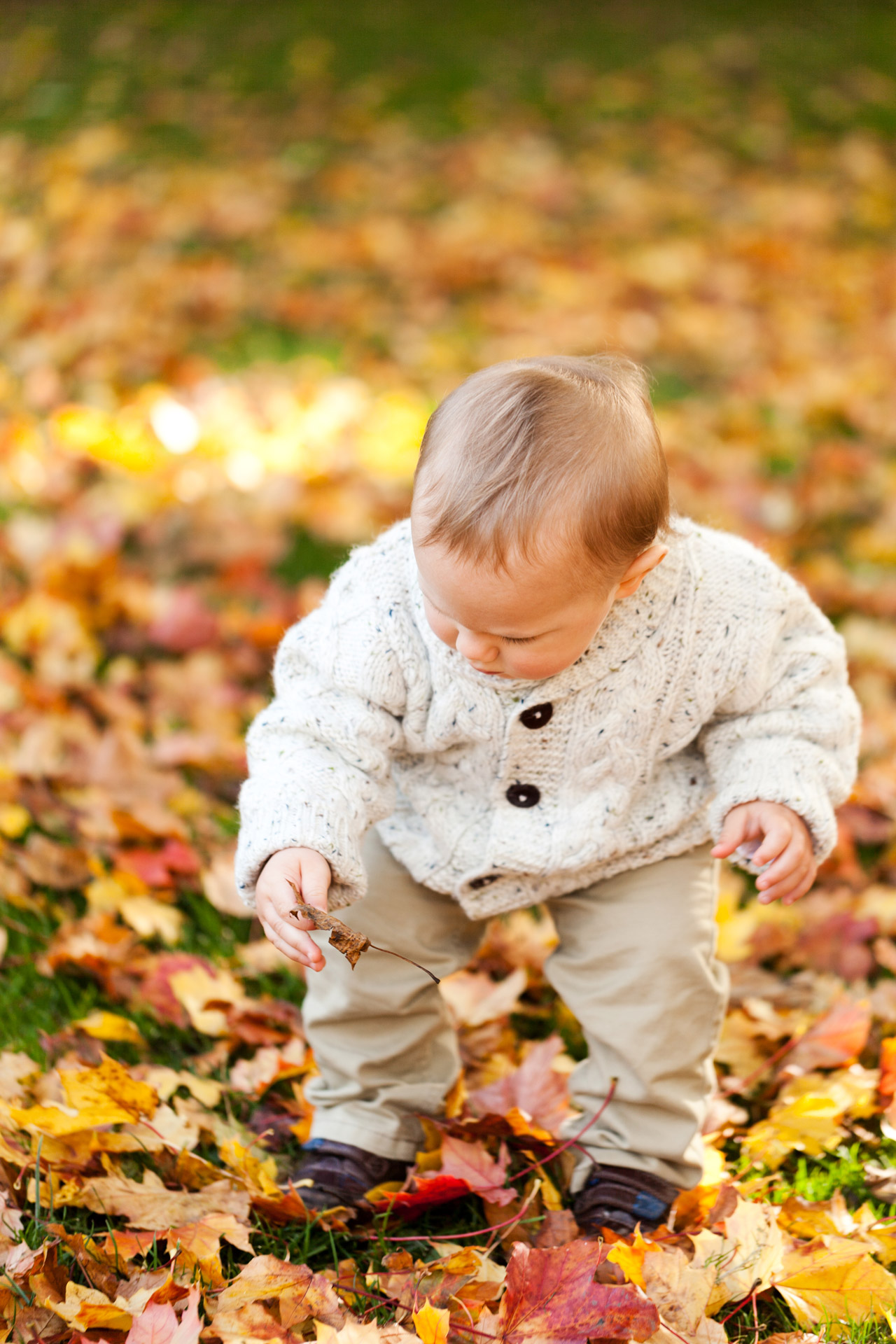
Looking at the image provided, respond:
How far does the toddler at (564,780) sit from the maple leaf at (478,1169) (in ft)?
0.45

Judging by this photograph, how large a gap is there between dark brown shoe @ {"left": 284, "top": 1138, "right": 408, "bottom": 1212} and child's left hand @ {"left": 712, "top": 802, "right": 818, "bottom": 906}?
26.7 inches

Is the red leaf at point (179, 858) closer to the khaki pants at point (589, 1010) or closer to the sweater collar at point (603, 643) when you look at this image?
the khaki pants at point (589, 1010)

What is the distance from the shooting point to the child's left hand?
1.53 m

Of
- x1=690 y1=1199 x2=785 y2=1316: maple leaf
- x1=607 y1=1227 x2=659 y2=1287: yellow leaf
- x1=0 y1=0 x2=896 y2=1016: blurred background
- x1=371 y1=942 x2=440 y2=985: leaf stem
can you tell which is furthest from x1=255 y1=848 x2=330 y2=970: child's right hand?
A: x1=0 y1=0 x2=896 y2=1016: blurred background

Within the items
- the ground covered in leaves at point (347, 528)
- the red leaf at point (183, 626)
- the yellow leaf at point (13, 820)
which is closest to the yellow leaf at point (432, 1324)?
the ground covered in leaves at point (347, 528)

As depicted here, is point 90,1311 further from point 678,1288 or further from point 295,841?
point 678,1288

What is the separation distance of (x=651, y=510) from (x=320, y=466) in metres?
2.42

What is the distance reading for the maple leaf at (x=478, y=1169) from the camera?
1629 millimetres

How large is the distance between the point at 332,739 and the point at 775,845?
1.89 ft

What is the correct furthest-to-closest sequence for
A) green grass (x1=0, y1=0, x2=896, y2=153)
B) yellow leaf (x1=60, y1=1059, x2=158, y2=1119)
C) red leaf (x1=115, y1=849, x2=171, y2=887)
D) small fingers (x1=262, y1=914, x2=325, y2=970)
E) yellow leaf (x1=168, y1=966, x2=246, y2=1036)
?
1. green grass (x1=0, y1=0, x2=896, y2=153)
2. red leaf (x1=115, y1=849, x2=171, y2=887)
3. yellow leaf (x1=168, y1=966, x2=246, y2=1036)
4. yellow leaf (x1=60, y1=1059, x2=158, y2=1119)
5. small fingers (x1=262, y1=914, x2=325, y2=970)

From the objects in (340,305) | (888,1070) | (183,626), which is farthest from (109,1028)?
(340,305)

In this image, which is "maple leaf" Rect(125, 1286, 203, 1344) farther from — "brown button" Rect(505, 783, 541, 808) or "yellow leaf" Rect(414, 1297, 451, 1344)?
"brown button" Rect(505, 783, 541, 808)

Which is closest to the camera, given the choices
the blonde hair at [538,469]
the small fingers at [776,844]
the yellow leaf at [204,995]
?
the blonde hair at [538,469]

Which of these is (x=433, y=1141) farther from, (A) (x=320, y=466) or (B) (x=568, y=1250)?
(A) (x=320, y=466)
